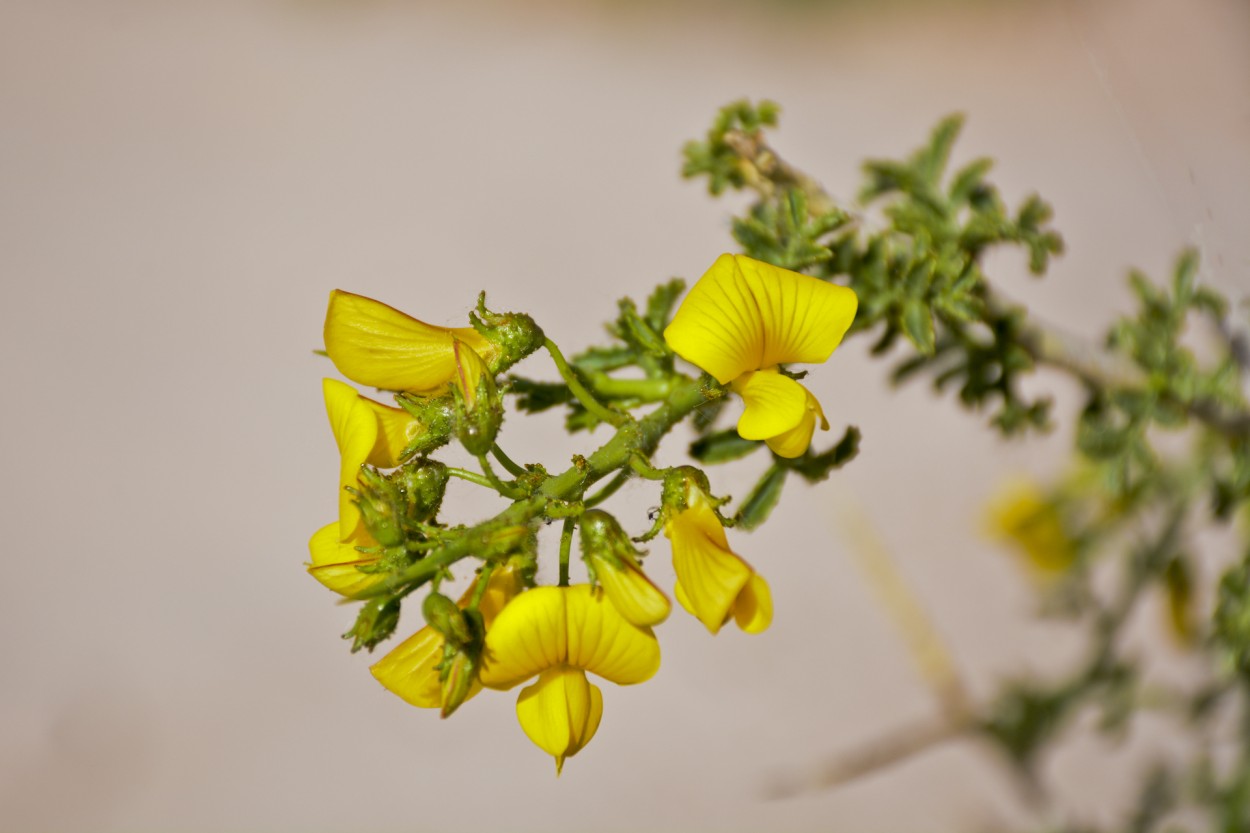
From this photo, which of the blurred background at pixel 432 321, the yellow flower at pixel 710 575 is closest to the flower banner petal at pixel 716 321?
the yellow flower at pixel 710 575

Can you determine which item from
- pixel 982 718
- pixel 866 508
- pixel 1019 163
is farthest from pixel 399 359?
pixel 1019 163

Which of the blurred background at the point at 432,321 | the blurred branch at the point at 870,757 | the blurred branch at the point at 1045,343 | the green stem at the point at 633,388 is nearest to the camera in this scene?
the green stem at the point at 633,388

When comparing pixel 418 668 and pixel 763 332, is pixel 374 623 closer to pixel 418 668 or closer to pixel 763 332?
pixel 418 668

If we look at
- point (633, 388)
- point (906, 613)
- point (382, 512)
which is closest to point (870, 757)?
point (906, 613)

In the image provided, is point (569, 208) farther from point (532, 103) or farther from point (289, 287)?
point (289, 287)

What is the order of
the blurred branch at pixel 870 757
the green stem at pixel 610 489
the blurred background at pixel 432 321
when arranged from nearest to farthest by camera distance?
1. the green stem at pixel 610 489
2. the blurred branch at pixel 870 757
3. the blurred background at pixel 432 321

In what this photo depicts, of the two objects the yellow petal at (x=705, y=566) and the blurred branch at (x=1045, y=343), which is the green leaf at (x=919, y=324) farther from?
the yellow petal at (x=705, y=566)

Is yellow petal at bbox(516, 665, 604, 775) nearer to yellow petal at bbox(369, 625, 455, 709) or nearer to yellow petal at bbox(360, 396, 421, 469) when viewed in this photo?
yellow petal at bbox(369, 625, 455, 709)

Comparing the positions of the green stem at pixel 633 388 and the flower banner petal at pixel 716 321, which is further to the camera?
the green stem at pixel 633 388
